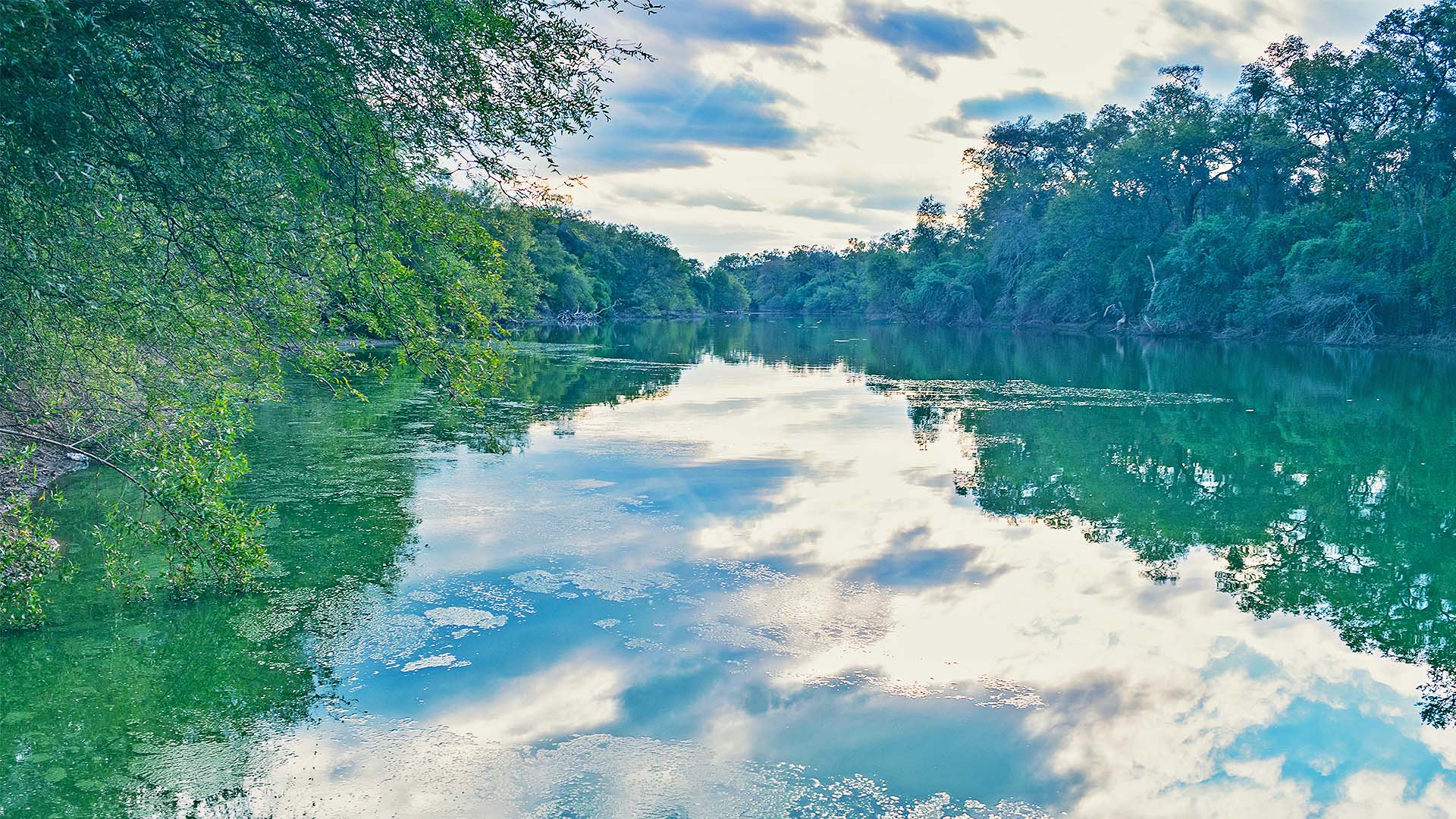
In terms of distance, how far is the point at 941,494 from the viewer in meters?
12.5

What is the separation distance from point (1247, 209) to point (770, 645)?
54032 millimetres

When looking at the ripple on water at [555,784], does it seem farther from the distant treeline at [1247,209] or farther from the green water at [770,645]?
the distant treeline at [1247,209]

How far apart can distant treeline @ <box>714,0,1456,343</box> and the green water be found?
2890cm

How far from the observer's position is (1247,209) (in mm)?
51562

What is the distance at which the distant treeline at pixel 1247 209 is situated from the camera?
127ft

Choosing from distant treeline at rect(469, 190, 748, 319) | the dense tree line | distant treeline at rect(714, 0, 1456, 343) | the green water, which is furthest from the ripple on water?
distant treeline at rect(714, 0, 1456, 343)

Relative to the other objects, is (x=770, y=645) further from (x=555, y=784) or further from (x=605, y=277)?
(x=605, y=277)

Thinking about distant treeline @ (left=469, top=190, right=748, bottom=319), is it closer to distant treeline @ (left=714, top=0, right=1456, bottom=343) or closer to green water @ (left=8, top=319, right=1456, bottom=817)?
distant treeline @ (left=714, top=0, right=1456, bottom=343)

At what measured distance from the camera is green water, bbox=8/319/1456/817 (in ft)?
17.3

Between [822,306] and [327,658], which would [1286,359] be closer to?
[327,658]

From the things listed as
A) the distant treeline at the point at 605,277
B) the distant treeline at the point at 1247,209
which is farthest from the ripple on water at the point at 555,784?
the distant treeline at the point at 1247,209

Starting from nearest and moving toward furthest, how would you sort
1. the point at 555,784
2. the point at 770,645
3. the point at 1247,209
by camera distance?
1. the point at 555,784
2. the point at 770,645
3. the point at 1247,209

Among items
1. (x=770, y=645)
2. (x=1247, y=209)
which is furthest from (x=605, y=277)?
(x=770, y=645)

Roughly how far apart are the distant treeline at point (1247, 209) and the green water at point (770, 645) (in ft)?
94.8
